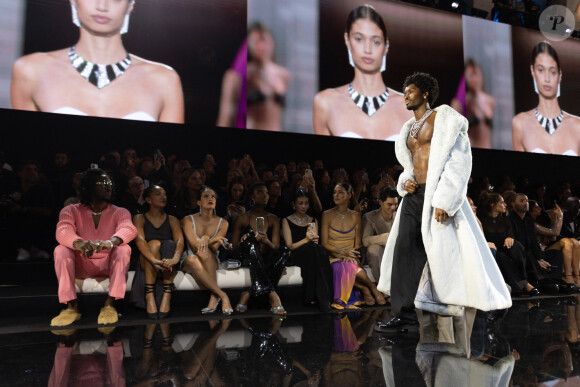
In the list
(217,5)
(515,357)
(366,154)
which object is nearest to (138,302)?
(515,357)

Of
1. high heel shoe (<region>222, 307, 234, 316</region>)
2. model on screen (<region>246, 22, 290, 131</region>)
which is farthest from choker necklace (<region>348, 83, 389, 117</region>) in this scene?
high heel shoe (<region>222, 307, 234, 316</region>)

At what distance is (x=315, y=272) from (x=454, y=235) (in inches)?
53.7

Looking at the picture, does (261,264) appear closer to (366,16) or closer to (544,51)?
(366,16)

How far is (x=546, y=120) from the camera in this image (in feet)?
22.4

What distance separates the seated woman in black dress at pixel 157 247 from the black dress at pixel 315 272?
0.97 m

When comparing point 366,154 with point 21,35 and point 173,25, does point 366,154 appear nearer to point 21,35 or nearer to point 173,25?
point 173,25

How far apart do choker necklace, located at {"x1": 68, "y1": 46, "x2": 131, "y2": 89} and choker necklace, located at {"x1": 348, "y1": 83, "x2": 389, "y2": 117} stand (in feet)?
8.73

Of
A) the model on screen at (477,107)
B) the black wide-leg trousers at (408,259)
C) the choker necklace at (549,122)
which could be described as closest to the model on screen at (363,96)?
the model on screen at (477,107)

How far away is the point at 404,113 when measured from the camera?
5.93 meters

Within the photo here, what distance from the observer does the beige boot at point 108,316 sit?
9.43ft

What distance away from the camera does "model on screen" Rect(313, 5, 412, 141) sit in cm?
548

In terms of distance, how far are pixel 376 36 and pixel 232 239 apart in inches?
139

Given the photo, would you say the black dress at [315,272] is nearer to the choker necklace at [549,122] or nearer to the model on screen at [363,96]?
the model on screen at [363,96]

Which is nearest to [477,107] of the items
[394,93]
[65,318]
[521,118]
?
[521,118]
